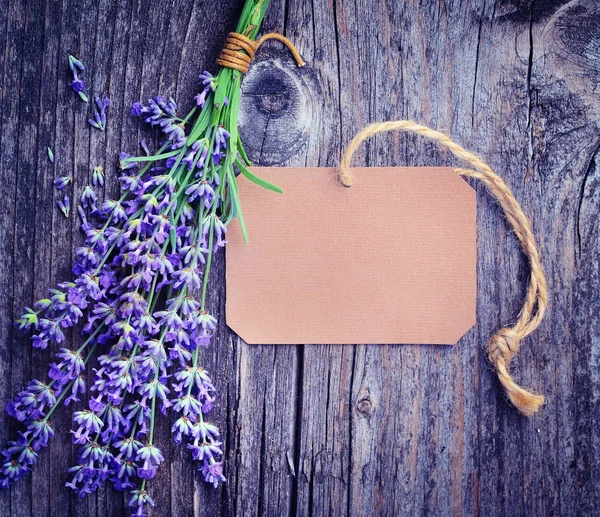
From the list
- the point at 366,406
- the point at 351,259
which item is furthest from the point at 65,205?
the point at 366,406

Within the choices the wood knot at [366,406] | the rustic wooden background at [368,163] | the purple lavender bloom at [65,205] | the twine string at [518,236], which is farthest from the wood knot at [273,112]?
the wood knot at [366,406]

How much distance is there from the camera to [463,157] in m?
1.04

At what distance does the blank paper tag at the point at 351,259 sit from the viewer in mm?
1060

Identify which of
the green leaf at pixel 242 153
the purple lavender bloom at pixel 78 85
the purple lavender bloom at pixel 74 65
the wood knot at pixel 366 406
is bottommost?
the wood knot at pixel 366 406

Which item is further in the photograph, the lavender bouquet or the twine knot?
the twine knot

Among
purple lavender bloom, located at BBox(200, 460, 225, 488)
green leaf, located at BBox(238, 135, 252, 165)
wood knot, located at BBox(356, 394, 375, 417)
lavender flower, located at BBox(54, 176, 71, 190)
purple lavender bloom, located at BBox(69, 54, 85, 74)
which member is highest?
purple lavender bloom, located at BBox(69, 54, 85, 74)

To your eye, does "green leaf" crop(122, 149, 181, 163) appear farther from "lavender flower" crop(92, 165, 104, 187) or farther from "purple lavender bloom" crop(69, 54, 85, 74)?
"purple lavender bloom" crop(69, 54, 85, 74)

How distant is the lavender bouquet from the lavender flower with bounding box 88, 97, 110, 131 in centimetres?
8

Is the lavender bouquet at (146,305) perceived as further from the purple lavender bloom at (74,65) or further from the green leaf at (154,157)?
the purple lavender bloom at (74,65)

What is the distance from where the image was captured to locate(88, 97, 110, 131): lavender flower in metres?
1.05

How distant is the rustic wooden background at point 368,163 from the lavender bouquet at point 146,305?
7cm

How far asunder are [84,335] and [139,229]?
0.29 meters

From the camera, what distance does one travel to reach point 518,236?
3.57 feet

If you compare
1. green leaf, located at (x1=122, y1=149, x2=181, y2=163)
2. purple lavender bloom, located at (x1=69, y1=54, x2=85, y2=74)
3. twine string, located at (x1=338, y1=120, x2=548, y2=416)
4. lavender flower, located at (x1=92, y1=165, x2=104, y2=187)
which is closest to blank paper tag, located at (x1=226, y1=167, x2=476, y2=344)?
twine string, located at (x1=338, y1=120, x2=548, y2=416)
